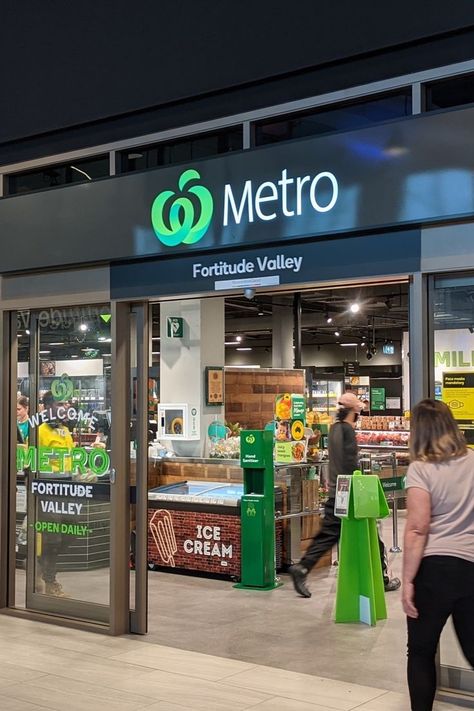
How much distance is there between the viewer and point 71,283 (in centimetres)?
657

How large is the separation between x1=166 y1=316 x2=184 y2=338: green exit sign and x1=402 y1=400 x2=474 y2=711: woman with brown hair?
6.46m

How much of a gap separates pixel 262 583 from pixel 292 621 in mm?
1094

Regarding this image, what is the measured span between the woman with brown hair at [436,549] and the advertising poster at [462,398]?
1031 mm

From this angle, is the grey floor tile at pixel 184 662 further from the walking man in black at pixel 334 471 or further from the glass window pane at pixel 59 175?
the glass window pane at pixel 59 175

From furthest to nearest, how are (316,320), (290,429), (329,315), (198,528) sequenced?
(316,320) → (329,315) → (290,429) → (198,528)

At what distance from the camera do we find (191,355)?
1005 centimetres

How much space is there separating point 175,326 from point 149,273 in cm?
395

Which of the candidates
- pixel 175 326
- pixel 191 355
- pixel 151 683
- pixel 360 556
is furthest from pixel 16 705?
pixel 175 326

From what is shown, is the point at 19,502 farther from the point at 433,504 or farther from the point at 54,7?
the point at 433,504

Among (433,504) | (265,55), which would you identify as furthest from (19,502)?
(433,504)

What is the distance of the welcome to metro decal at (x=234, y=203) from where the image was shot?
5.29m

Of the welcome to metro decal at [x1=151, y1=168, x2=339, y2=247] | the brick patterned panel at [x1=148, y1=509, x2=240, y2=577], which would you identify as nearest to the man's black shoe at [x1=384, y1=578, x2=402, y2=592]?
the brick patterned panel at [x1=148, y1=509, x2=240, y2=577]

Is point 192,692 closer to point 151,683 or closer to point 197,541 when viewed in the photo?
point 151,683

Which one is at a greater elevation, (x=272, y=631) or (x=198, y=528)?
(x=198, y=528)
